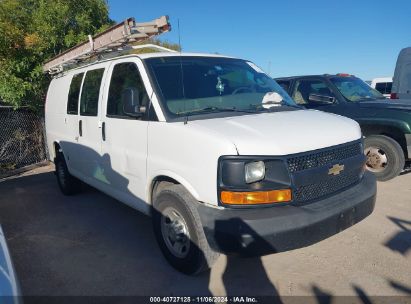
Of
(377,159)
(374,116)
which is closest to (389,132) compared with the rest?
(374,116)

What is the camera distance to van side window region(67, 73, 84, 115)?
520 centimetres

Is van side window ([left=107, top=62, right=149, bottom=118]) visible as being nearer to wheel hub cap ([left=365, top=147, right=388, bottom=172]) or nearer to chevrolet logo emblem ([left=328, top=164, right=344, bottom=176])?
chevrolet logo emblem ([left=328, top=164, right=344, bottom=176])

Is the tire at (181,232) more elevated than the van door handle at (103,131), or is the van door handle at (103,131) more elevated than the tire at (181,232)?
→ the van door handle at (103,131)

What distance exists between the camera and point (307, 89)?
7023 mm

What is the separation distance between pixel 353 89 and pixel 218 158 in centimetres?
522

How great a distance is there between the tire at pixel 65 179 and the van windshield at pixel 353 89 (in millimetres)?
5260

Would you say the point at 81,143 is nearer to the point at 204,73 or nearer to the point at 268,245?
the point at 204,73

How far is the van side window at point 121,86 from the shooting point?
3621mm

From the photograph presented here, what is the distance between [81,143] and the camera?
16.5ft

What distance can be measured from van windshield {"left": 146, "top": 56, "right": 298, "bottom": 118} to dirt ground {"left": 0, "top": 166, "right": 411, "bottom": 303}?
1.60 m

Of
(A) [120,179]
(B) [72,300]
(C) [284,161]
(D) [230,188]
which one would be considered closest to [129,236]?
(A) [120,179]

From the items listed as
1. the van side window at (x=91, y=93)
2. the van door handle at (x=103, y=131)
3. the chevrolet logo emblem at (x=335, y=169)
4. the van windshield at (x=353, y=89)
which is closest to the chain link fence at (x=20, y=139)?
the van side window at (x=91, y=93)

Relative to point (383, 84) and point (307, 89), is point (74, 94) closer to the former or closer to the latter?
A: point (307, 89)

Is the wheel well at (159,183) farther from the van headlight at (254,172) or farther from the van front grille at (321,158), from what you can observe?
the van front grille at (321,158)
